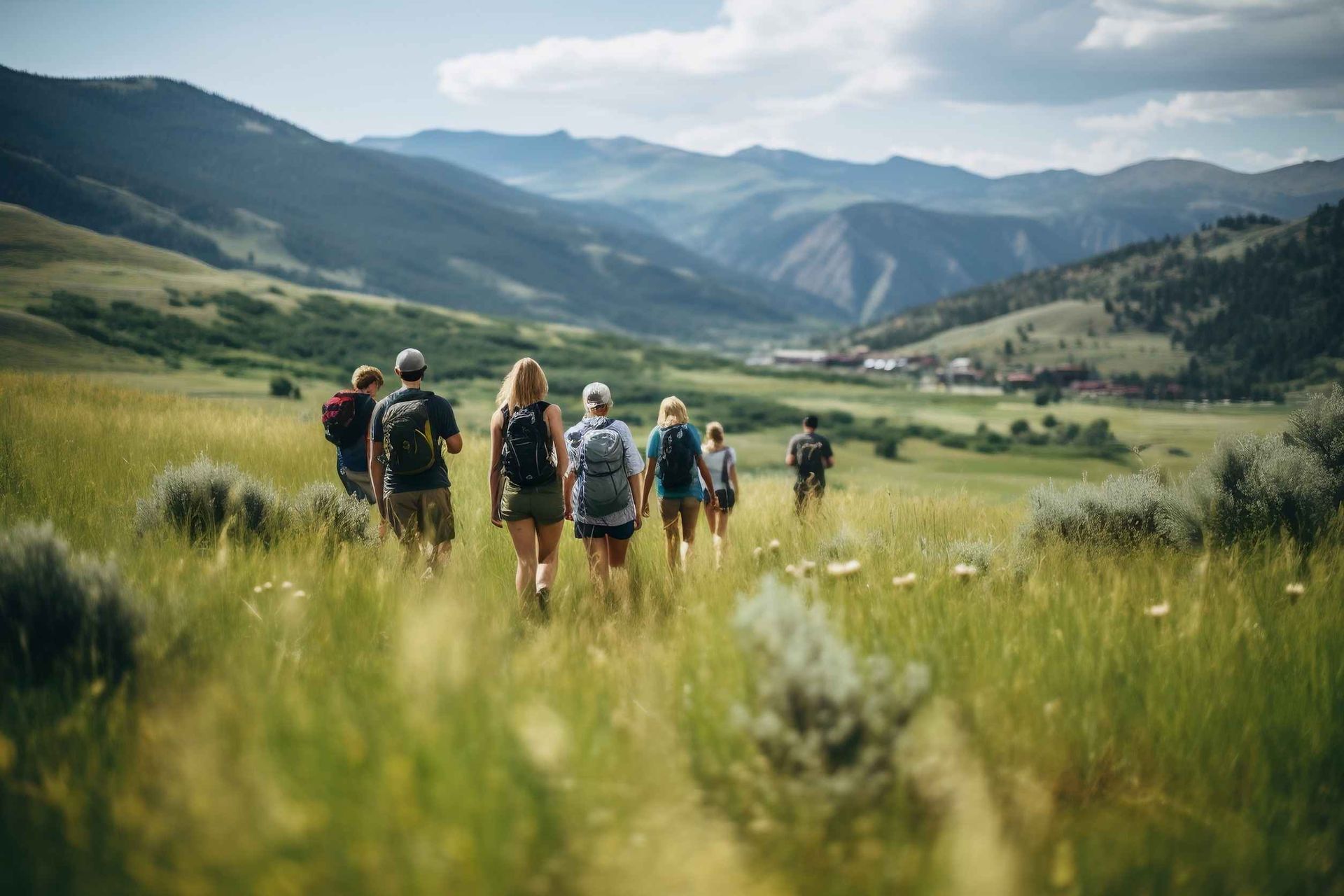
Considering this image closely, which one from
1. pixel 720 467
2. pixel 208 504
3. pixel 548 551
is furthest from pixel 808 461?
pixel 208 504

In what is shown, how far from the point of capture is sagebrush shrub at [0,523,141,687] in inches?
157

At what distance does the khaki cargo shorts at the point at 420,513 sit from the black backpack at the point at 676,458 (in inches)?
89.2

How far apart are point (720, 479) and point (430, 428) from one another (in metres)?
4.08

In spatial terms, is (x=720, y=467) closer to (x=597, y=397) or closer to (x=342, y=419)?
(x=597, y=397)

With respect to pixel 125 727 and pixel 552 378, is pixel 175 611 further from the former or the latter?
pixel 552 378

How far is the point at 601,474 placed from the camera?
23.8 ft

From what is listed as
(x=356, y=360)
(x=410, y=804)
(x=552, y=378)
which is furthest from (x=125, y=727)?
(x=552, y=378)

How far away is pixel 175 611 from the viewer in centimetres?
439

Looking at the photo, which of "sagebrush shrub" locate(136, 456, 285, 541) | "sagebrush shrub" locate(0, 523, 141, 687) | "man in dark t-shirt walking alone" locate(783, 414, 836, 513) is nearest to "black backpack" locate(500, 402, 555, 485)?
"sagebrush shrub" locate(136, 456, 285, 541)

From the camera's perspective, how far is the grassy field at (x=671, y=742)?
2400 mm

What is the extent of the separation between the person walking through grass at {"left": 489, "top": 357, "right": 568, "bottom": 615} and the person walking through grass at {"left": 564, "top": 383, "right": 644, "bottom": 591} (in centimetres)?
21

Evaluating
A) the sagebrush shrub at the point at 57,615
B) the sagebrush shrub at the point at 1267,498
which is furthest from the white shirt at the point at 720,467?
the sagebrush shrub at the point at 57,615

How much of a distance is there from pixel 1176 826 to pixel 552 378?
465 ft

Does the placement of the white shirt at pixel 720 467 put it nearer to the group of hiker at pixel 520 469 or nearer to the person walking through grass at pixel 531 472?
the group of hiker at pixel 520 469
